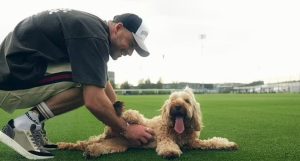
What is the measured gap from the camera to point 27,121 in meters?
4.49

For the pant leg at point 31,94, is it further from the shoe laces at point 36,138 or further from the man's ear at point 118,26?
the man's ear at point 118,26

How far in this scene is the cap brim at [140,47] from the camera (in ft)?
14.8

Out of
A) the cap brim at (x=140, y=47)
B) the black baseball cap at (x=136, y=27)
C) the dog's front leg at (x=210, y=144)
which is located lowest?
the dog's front leg at (x=210, y=144)

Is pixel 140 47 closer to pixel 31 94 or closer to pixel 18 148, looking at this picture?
pixel 31 94

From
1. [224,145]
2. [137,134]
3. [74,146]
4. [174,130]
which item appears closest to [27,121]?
[74,146]

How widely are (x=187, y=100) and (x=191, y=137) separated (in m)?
0.40

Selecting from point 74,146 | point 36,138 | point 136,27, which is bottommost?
point 74,146

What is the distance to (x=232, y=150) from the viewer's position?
4.98 meters

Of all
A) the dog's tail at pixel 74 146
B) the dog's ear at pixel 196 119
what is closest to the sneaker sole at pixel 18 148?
the dog's tail at pixel 74 146

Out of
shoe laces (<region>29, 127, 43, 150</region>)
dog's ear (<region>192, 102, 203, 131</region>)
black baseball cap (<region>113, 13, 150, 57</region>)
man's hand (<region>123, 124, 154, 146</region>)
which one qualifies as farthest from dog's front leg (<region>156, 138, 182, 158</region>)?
shoe laces (<region>29, 127, 43, 150</region>)

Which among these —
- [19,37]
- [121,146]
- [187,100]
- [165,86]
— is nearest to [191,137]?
[187,100]

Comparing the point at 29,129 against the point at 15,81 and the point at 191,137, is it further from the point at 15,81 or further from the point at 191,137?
the point at 191,137

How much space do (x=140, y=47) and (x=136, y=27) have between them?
0.20 metres

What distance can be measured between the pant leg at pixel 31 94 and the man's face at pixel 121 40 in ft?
1.66
